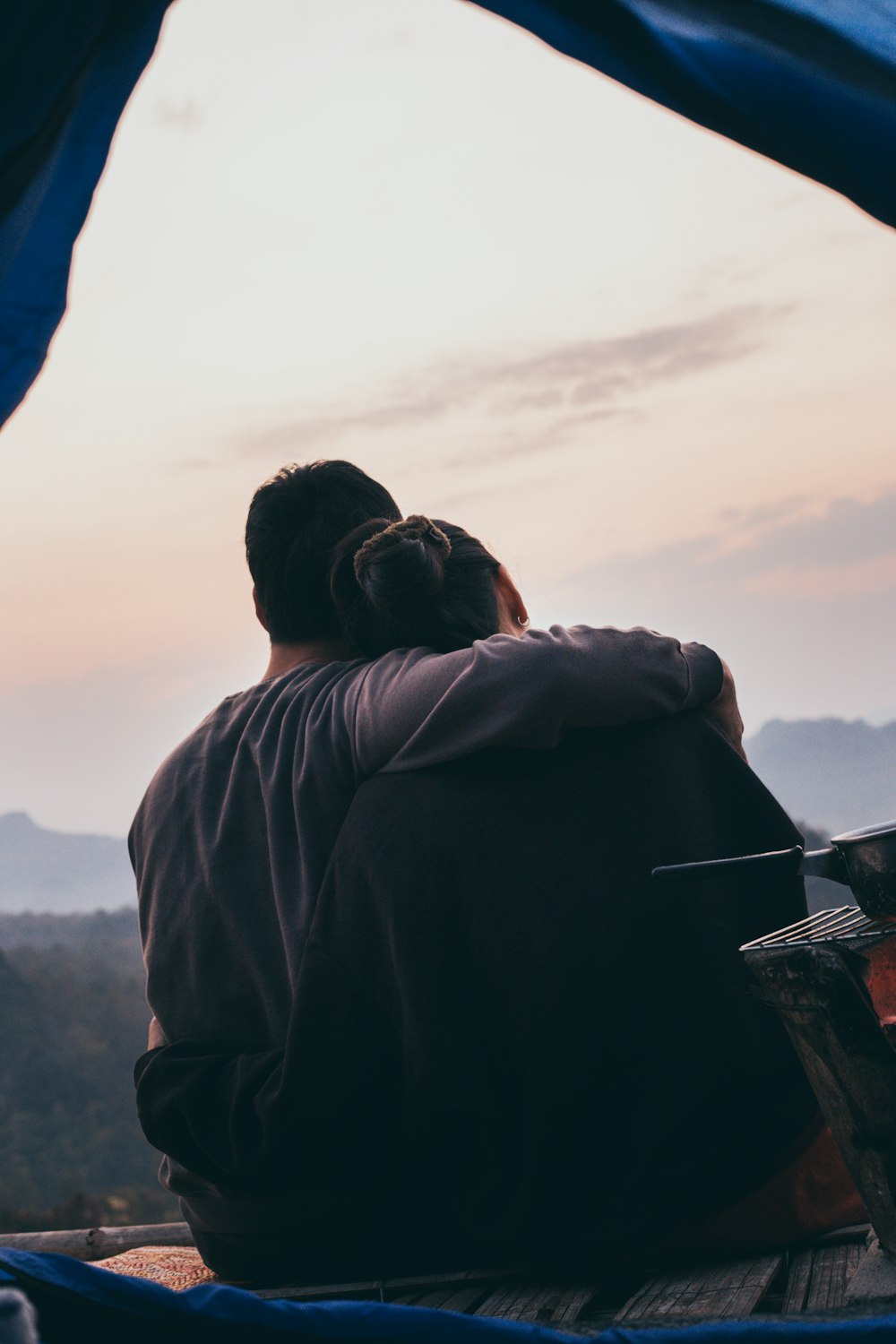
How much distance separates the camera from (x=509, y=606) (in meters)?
2.24

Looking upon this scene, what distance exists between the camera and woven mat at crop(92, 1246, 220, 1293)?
2096 millimetres

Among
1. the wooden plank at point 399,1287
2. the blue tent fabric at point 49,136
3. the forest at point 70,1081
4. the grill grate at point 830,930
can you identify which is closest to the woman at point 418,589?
the blue tent fabric at point 49,136

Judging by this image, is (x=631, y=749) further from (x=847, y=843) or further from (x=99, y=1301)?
(x=99, y=1301)

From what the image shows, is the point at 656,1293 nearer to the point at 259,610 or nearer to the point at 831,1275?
the point at 831,1275

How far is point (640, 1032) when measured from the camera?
5.83 ft

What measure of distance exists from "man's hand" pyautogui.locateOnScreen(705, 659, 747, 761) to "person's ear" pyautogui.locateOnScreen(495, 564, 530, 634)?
43cm

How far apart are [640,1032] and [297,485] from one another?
1.31m

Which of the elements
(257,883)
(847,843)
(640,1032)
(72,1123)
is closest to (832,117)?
(847,843)

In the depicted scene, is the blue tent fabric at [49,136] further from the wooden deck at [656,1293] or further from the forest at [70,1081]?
the forest at [70,1081]

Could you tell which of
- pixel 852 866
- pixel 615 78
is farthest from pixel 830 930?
pixel 615 78

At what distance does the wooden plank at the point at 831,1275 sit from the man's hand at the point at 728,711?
2.58 ft

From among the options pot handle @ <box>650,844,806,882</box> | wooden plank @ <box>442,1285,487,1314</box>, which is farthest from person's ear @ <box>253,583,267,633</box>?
wooden plank @ <box>442,1285,487,1314</box>

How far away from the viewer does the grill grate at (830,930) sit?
1481mm

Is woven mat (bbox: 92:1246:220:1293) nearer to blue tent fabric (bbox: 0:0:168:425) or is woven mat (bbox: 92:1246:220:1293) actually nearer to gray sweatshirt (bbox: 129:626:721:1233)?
gray sweatshirt (bbox: 129:626:721:1233)
